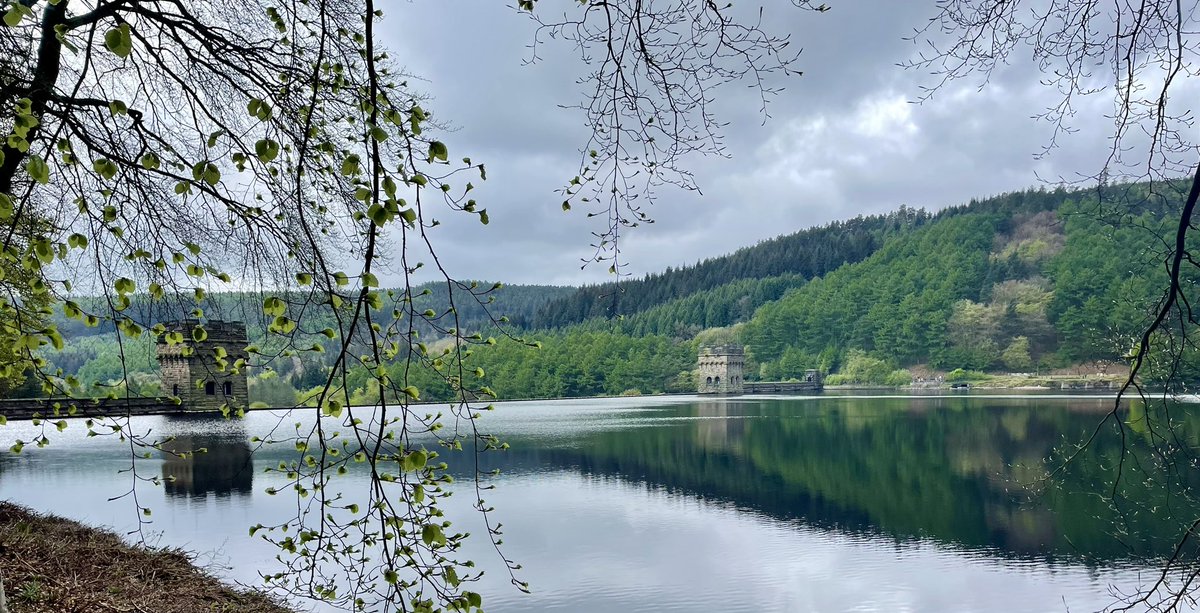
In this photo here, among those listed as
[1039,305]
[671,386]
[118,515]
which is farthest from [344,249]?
[1039,305]

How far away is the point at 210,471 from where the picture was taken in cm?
2506

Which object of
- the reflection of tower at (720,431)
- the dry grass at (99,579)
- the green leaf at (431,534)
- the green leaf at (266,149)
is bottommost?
the reflection of tower at (720,431)

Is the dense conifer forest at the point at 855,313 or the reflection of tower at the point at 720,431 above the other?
the dense conifer forest at the point at 855,313

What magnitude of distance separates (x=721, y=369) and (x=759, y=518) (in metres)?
80.0

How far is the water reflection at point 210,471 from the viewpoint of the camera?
2107 centimetres

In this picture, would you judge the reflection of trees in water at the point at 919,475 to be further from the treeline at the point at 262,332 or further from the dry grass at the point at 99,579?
the dry grass at the point at 99,579

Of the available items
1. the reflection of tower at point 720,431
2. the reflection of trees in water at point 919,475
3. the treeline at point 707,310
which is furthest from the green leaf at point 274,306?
the treeline at point 707,310

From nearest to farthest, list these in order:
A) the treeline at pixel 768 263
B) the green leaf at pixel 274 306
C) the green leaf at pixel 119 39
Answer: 1. the green leaf at pixel 119 39
2. the green leaf at pixel 274 306
3. the treeline at pixel 768 263

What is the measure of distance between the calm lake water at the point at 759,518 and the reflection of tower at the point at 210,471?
0.15m

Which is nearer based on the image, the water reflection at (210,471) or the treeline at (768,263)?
the water reflection at (210,471)

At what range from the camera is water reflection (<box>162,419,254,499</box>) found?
69.1ft

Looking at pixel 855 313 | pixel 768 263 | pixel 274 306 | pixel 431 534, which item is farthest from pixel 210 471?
pixel 768 263

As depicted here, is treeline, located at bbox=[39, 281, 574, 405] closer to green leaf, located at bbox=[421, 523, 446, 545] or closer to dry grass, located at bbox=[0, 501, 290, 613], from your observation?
green leaf, located at bbox=[421, 523, 446, 545]

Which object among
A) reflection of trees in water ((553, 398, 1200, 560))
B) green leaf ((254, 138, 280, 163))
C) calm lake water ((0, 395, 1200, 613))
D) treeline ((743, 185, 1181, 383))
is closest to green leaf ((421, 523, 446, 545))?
green leaf ((254, 138, 280, 163))
